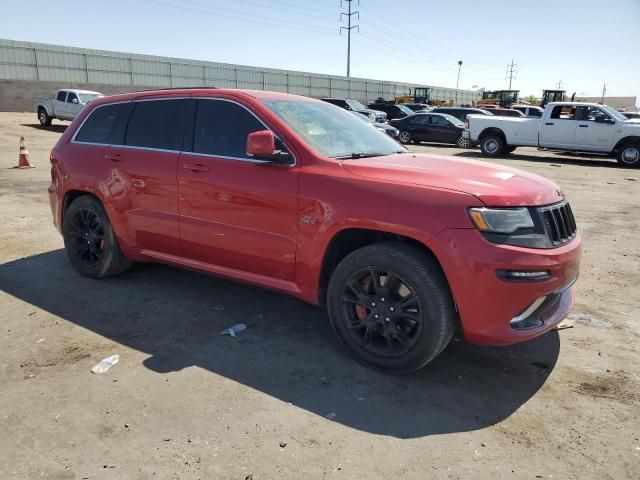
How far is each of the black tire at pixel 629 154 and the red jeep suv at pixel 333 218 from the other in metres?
14.8

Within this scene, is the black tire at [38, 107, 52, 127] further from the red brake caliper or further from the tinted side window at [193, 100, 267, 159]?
the red brake caliper

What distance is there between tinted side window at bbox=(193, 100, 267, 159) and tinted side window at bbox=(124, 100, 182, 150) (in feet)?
0.79

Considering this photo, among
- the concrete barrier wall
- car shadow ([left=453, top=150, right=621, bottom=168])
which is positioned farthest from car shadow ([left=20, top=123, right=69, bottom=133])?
car shadow ([left=453, top=150, right=621, bottom=168])

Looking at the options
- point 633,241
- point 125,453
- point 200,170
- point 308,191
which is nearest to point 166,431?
point 125,453

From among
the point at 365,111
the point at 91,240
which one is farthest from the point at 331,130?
the point at 365,111

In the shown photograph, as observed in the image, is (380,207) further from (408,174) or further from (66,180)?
(66,180)

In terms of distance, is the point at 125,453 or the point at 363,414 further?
the point at 363,414

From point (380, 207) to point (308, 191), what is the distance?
0.55m

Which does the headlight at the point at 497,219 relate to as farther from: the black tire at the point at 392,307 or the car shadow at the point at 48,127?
the car shadow at the point at 48,127

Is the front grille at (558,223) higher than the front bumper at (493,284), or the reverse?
the front grille at (558,223)

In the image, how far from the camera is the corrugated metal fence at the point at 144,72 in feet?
108

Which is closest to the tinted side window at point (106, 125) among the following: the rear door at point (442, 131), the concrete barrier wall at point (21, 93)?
the rear door at point (442, 131)

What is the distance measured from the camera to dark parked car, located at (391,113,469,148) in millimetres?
22344

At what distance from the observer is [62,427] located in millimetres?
2805
